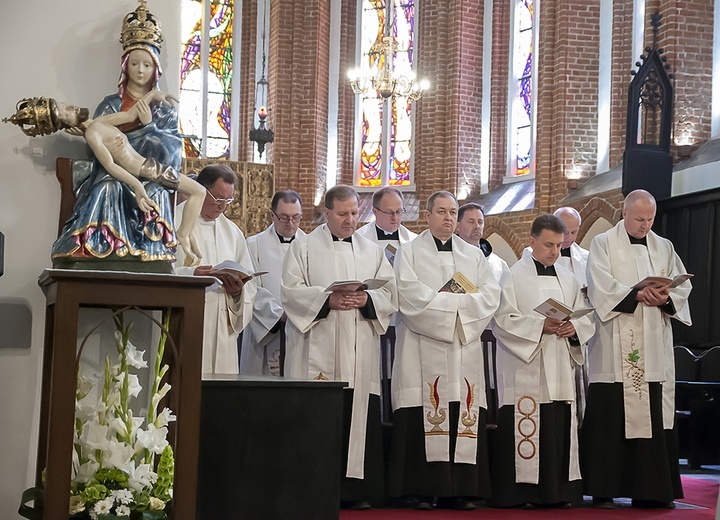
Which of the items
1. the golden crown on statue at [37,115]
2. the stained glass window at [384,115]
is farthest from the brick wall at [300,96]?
the golden crown on statue at [37,115]

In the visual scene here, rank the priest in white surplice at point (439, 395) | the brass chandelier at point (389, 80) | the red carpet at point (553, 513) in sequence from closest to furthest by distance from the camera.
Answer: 1. the red carpet at point (553, 513)
2. the priest in white surplice at point (439, 395)
3. the brass chandelier at point (389, 80)

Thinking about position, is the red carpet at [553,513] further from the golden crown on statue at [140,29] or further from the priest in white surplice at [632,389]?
the golden crown on statue at [140,29]

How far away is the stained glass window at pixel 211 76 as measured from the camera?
20266 millimetres

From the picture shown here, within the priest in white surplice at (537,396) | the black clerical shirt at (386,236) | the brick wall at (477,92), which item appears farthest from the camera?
the brick wall at (477,92)

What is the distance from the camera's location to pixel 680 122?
41.3 ft

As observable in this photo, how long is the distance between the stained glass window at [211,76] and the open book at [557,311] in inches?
564

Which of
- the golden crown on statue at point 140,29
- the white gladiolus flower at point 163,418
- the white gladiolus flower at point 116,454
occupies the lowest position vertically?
the white gladiolus flower at point 116,454

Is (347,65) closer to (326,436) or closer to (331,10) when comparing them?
(331,10)

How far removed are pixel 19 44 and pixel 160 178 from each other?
88 cm

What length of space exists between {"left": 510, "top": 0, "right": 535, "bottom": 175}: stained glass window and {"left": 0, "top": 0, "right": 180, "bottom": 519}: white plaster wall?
43.0ft

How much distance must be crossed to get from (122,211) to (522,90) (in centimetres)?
1394

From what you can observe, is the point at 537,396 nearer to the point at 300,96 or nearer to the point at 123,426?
the point at 123,426

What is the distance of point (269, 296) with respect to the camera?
276 inches

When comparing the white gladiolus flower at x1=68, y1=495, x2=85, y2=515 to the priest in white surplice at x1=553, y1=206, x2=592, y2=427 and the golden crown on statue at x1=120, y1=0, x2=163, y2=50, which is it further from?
the priest in white surplice at x1=553, y1=206, x2=592, y2=427
